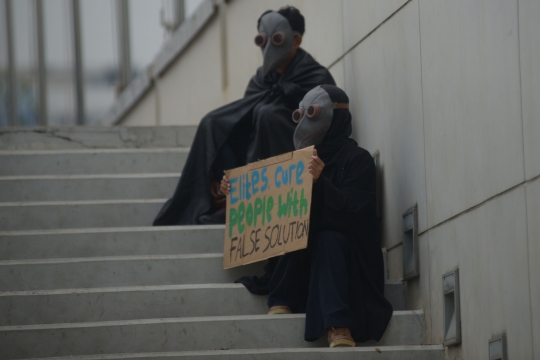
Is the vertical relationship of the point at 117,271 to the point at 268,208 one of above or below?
below

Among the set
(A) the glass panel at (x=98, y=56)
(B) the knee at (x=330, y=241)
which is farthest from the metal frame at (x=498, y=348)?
(A) the glass panel at (x=98, y=56)

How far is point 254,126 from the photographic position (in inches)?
284

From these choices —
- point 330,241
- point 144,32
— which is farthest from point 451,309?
point 144,32

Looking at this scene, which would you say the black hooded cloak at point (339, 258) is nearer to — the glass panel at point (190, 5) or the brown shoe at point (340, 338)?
the brown shoe at point (340, 338)

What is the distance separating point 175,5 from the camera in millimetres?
14484

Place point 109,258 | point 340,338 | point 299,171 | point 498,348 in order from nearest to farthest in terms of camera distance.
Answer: point 498,348
point 340,338
point 299,171
point 109,258

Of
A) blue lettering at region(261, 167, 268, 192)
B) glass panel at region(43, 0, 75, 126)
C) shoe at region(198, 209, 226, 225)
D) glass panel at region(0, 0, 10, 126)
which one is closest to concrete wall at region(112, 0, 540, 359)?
blue lettering at region(261, 167, 268, 192)

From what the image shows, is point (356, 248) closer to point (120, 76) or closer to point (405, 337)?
point (405, 337)

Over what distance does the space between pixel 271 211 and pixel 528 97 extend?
195cm

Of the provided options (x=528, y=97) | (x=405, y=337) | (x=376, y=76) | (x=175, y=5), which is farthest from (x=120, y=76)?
(x=528, y=97)

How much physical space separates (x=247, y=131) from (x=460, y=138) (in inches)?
88.9

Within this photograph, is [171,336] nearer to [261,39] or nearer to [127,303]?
[127,303]

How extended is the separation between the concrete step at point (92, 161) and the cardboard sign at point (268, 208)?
1.56m

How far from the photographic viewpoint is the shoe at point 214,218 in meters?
7.04
